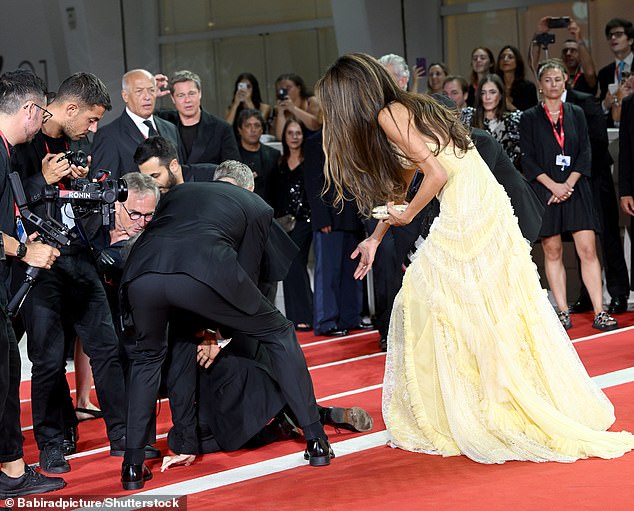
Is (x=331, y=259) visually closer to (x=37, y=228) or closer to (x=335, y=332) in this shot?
(x=335, y=332)

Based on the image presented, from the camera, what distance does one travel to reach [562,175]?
7645 mm

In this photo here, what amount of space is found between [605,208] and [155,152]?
3.89 metres

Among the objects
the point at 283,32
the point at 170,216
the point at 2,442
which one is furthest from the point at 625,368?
the point at 283,32

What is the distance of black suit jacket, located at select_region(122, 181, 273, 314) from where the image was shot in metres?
4.18

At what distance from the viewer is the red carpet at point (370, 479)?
12.6 ft

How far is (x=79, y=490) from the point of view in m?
4.46

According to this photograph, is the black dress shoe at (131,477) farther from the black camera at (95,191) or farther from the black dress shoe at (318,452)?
the black camera at (95,191)

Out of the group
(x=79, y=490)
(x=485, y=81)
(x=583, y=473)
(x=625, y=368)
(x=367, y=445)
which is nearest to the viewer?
(x=583, y=473)

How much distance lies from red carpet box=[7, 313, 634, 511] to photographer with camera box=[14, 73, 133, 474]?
9.4 inches

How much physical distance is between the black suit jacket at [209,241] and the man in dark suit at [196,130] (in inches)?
113

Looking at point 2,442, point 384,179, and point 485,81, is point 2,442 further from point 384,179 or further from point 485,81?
point 485,81

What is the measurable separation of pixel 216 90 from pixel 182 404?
32.7ft

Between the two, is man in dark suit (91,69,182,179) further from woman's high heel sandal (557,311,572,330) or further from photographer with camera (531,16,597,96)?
photographer with camera (531,16,597,96)

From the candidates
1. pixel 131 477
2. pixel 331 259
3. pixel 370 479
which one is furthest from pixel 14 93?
pixel 331 259
